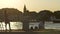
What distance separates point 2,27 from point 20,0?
0.38 meters

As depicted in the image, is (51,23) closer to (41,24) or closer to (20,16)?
(41,24)

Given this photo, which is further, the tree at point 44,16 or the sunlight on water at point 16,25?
the sunlight on water at point 16,25

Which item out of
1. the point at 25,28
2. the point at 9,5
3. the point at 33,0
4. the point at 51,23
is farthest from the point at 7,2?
the point at 51,23

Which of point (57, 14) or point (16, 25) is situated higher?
point (57, 14)

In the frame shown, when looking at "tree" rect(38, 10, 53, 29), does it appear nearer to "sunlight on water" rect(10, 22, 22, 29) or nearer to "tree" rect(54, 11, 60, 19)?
"tree" rect(54, 11, 60, 19)

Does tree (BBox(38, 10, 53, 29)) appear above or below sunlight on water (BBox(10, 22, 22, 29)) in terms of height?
above

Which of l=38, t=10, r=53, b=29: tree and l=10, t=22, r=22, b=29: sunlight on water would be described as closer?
l=38, t=10, r=53, b=29: tree

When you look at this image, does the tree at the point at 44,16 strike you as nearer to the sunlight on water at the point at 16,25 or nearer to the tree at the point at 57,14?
the tree at the point at 57,14

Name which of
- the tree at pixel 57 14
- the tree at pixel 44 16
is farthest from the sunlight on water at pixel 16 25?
the tree at pixel 57 14

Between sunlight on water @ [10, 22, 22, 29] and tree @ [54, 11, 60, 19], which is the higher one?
tree @ [54, 11, 60, 19]

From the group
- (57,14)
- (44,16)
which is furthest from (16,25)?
(57,14)

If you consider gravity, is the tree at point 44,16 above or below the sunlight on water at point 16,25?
above

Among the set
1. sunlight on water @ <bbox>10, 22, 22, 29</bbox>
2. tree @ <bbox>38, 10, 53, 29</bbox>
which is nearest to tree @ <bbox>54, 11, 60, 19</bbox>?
tree @ <bbox>38, 10, 53, 29</bbox>

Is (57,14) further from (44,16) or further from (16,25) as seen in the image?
(16,25)
